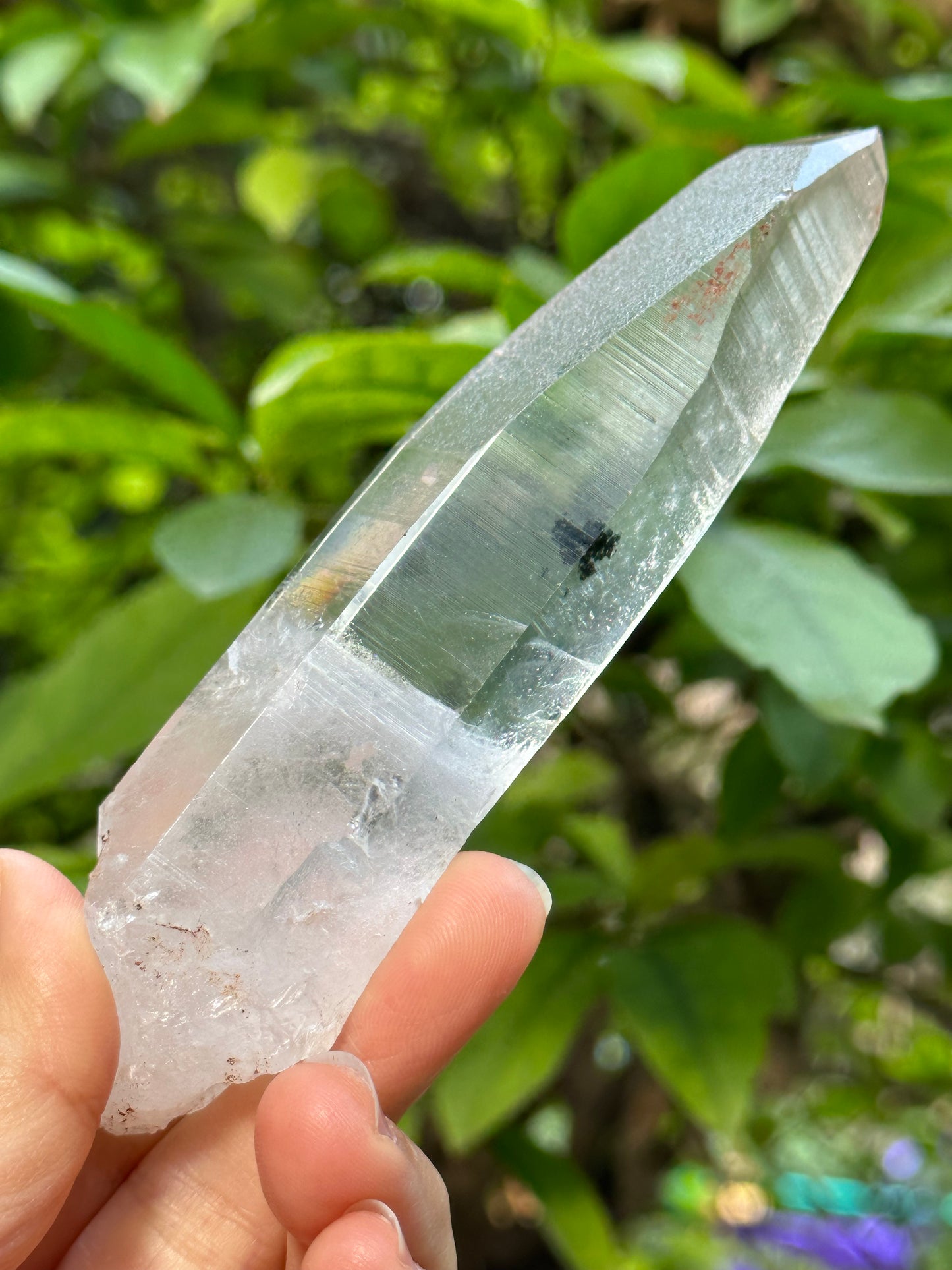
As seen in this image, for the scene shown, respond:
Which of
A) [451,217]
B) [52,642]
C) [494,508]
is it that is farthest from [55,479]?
[494,508]

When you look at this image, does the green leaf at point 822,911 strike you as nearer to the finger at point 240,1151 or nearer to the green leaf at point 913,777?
the green leaf at point 913,777

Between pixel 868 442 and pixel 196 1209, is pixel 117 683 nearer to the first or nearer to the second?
pixel 196 1209

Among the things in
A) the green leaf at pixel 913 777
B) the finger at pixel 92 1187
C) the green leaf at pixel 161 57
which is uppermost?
the green leaf at pixel 161 57

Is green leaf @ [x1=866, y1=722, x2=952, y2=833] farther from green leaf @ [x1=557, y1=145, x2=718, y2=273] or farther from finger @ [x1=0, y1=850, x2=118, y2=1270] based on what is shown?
finger @ [x1=0, y1=850, x2=118, y2=1270]

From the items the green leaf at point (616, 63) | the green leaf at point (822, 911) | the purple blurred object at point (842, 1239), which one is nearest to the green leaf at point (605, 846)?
the green leaf at point (822, 911)

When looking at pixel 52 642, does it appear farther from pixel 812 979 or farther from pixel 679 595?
pixel 812 979

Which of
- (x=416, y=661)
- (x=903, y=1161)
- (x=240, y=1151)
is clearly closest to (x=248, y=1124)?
(x=240, y=1151)

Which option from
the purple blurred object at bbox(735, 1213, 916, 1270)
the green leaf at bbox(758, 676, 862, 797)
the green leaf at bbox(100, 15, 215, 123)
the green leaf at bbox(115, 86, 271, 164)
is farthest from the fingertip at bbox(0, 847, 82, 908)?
the purple blurred object at bbox(735, 1213, 916, 1270)

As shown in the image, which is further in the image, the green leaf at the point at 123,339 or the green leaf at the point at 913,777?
the green leaf at the point at 913,777
